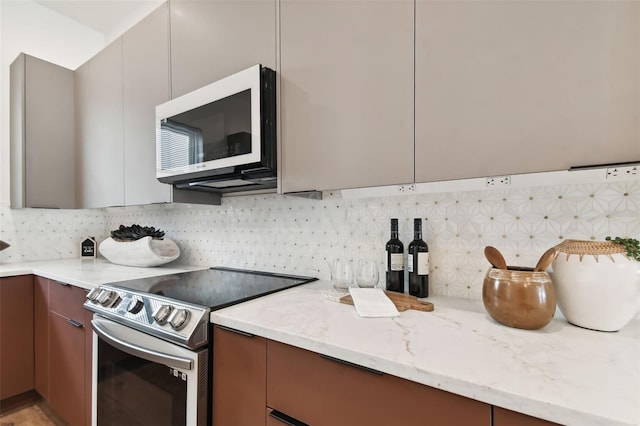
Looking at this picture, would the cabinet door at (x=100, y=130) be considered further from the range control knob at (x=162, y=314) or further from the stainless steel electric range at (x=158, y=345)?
the range control knob at (x=162, y=314)

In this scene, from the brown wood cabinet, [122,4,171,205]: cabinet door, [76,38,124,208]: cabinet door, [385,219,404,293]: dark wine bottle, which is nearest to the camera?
[385,219,404,293]: dark wine bottle

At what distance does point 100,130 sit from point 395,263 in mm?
2252

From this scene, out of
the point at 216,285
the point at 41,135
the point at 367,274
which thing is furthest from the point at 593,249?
the point at 41,135

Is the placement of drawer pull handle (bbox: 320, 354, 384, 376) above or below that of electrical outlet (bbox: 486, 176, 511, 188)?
below

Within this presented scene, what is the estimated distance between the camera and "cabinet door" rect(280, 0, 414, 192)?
36.3 inches

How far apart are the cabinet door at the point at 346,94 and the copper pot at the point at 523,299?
390 millimetres

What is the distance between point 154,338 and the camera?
1.02 meters

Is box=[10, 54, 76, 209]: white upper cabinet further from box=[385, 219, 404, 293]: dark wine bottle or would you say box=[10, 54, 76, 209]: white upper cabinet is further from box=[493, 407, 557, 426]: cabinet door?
box=[493, 407, 557, 426]: cabinet door

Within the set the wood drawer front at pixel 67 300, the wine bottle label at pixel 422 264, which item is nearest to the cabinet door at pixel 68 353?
the wood drawer front at pixel 67 300

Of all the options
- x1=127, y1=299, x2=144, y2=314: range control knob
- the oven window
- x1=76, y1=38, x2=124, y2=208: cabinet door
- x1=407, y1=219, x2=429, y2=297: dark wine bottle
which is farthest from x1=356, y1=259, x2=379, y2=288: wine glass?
x1=76, y1=38, x2=124, y2=208: cabinet door

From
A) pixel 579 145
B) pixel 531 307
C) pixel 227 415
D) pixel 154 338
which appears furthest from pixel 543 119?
pixel 154 338

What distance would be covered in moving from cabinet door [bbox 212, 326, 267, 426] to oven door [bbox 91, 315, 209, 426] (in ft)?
0.16

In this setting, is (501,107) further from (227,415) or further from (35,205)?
(35,205)

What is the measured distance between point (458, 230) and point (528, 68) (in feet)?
1.95
